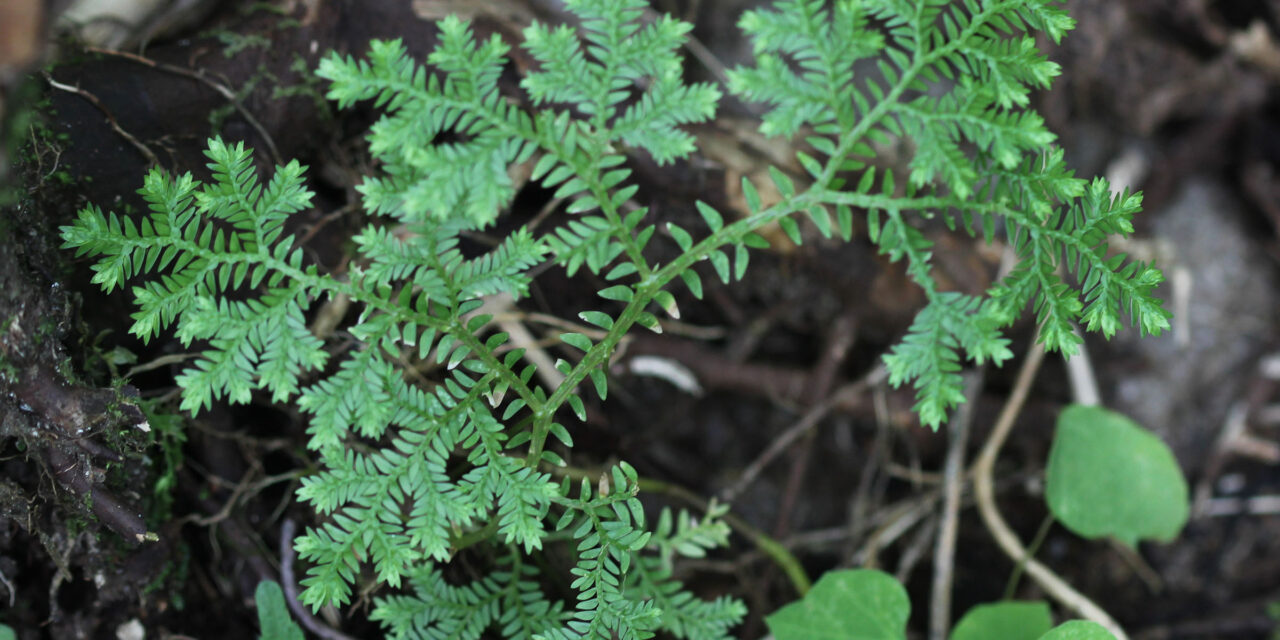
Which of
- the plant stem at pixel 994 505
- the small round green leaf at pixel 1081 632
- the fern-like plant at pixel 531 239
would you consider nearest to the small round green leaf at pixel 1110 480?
the plant stem at pixel 994 505

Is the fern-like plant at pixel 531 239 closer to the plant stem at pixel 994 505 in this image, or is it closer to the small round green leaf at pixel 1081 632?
the small round green leaf at pixel 1081 632

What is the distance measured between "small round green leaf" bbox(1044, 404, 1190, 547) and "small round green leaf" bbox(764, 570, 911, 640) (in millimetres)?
745

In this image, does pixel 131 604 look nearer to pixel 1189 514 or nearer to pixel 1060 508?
pixel 1060 508

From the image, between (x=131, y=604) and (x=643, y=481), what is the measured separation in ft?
4.22

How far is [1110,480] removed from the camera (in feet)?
8.43

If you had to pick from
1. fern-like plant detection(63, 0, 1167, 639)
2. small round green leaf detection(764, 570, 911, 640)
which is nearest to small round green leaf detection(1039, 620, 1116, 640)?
small round green leaf detection(764, 570, 911, 640)

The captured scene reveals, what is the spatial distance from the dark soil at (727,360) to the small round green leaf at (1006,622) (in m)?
0.37

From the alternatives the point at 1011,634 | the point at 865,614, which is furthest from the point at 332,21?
the point at 1011,634

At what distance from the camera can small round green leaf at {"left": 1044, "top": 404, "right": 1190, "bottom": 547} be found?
2531mm

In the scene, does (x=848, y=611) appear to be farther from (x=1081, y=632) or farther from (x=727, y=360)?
(x=727, y=360)

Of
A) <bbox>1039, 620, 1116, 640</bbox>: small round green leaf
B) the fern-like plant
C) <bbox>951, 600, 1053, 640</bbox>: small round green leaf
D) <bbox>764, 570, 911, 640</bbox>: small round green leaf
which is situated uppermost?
the fern-like plant

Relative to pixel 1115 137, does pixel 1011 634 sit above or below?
below

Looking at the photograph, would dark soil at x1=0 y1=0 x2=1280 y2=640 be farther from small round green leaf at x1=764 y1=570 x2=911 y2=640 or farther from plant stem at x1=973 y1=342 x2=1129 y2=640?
small round green leaf at x1=764 y1=570 x2=911 y2=640

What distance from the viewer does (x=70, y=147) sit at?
1.73 metres
